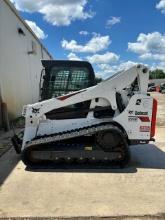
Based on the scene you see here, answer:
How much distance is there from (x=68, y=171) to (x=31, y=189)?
120 centimetres

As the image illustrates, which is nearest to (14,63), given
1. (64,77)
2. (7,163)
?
(64,77)

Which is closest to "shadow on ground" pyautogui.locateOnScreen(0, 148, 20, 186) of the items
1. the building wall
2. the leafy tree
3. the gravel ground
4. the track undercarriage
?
the gravel ground

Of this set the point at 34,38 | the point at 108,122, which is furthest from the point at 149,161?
the point at 34,38

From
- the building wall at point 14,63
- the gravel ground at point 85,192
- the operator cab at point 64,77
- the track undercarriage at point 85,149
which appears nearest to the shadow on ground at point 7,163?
the gravel ground at point 85,192

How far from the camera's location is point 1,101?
44.7 ft

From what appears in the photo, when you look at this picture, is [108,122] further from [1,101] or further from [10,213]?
[1,101]

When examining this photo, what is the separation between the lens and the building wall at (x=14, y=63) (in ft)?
48.0

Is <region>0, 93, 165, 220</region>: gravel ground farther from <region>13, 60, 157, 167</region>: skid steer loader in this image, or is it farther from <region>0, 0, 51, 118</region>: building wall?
<region>0, 0, 51, 118</region>: building wall

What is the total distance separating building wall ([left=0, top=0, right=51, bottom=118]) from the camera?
14.6 meters

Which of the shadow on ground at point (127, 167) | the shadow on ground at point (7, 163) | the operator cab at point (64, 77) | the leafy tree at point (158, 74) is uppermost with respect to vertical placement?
the operator cab at point (64, 77)

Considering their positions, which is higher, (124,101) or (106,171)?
(124,101)

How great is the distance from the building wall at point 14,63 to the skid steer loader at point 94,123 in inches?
257

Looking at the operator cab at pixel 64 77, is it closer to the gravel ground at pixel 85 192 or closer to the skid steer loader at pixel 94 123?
the skid steer loader at pixel 94 123

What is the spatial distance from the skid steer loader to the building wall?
257 inches
